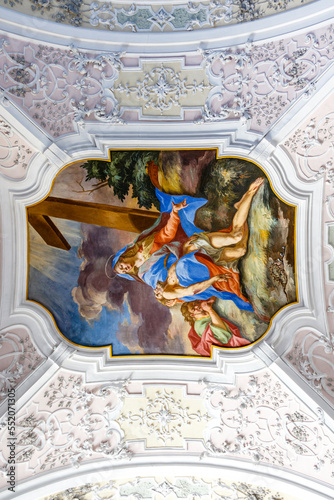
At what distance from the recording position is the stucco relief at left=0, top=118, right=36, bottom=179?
23.3ft

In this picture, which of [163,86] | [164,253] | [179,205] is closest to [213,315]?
[164,253]

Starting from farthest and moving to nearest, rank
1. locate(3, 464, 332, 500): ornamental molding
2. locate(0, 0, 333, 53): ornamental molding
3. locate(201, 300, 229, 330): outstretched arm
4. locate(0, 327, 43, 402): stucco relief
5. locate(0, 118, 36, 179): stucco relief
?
locate(201, 300, 229, 330): outstretched arm → locate(3, 464, 332, 500): ornamental molding → locate(0, 327, 43, 402): stucco relief → locate(0, 118, 36, 179): stucco relief → locate(0, 0, 333, 53): ornamental molding

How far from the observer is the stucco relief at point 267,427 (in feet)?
24.4

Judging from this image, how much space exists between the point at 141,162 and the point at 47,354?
4044 mm

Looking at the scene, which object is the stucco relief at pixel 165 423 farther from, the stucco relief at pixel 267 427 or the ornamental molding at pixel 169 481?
the ornamental molding at pixel 169 481

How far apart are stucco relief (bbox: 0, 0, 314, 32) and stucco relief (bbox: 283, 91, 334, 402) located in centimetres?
199

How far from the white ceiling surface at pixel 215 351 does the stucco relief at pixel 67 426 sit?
3 centimetres

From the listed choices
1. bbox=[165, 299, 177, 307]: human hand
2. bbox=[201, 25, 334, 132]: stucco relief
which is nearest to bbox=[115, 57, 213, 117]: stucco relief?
bbox=[201, 25, 334, 132]: stucco relief

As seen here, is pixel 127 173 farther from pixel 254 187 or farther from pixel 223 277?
pixel 223 277

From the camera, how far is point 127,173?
300 inches

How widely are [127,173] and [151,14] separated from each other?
8.74ft

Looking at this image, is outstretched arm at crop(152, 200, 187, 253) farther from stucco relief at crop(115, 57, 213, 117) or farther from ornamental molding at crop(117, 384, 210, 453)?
ornamental molding at crop(117, 384, 210, 453)

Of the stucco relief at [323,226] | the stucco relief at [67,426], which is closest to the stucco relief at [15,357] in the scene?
the stucco relief at [67,426]

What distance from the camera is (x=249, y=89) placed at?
23.1 ft
